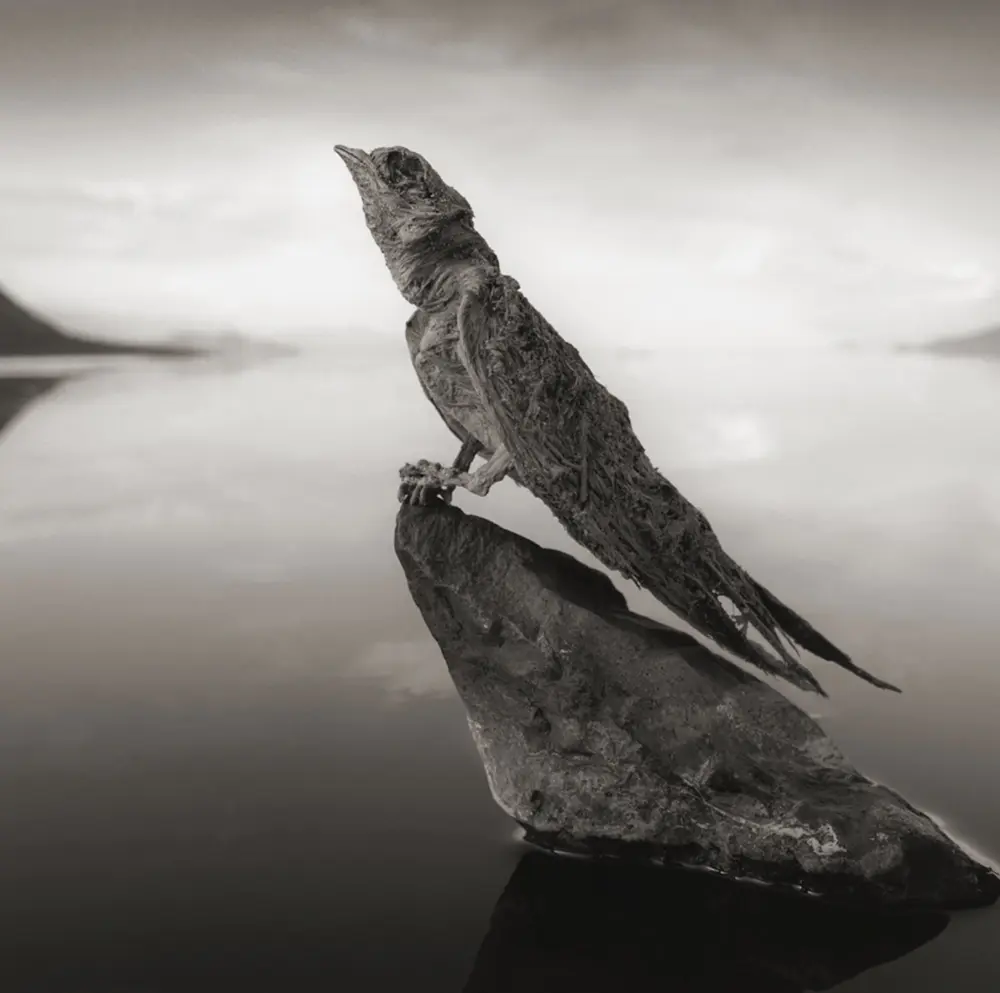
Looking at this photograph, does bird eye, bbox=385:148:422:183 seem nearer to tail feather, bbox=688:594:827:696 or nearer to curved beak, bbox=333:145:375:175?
curved beak, bbox=333:145:375:175

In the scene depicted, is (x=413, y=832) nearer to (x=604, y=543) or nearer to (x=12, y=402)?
(x=604, y=543)

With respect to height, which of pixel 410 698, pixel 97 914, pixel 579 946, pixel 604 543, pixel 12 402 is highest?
pixel 12 402

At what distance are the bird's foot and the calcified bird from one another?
10mm

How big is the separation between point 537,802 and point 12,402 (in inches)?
369

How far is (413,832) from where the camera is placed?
11.0 feet

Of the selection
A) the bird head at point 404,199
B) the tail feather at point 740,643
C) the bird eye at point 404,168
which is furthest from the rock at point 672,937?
the bird eye at point 404,168

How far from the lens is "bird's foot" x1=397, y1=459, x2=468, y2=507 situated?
355 cm

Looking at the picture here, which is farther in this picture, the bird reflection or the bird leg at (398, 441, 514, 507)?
the bird reflection

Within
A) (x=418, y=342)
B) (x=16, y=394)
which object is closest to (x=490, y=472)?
(x=418, y=342)

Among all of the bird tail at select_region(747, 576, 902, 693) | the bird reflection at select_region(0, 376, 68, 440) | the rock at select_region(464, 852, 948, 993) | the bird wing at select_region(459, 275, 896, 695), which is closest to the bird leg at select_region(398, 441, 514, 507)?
the bird wing at select_region(459, 275, 896, 695)

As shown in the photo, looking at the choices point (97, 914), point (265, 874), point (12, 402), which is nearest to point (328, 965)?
point (265, 874)

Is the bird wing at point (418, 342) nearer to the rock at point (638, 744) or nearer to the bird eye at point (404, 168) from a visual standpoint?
the rock at point (638, 744)

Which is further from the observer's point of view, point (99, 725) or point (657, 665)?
point (99, 725)

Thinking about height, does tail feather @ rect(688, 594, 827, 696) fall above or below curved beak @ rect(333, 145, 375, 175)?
below
